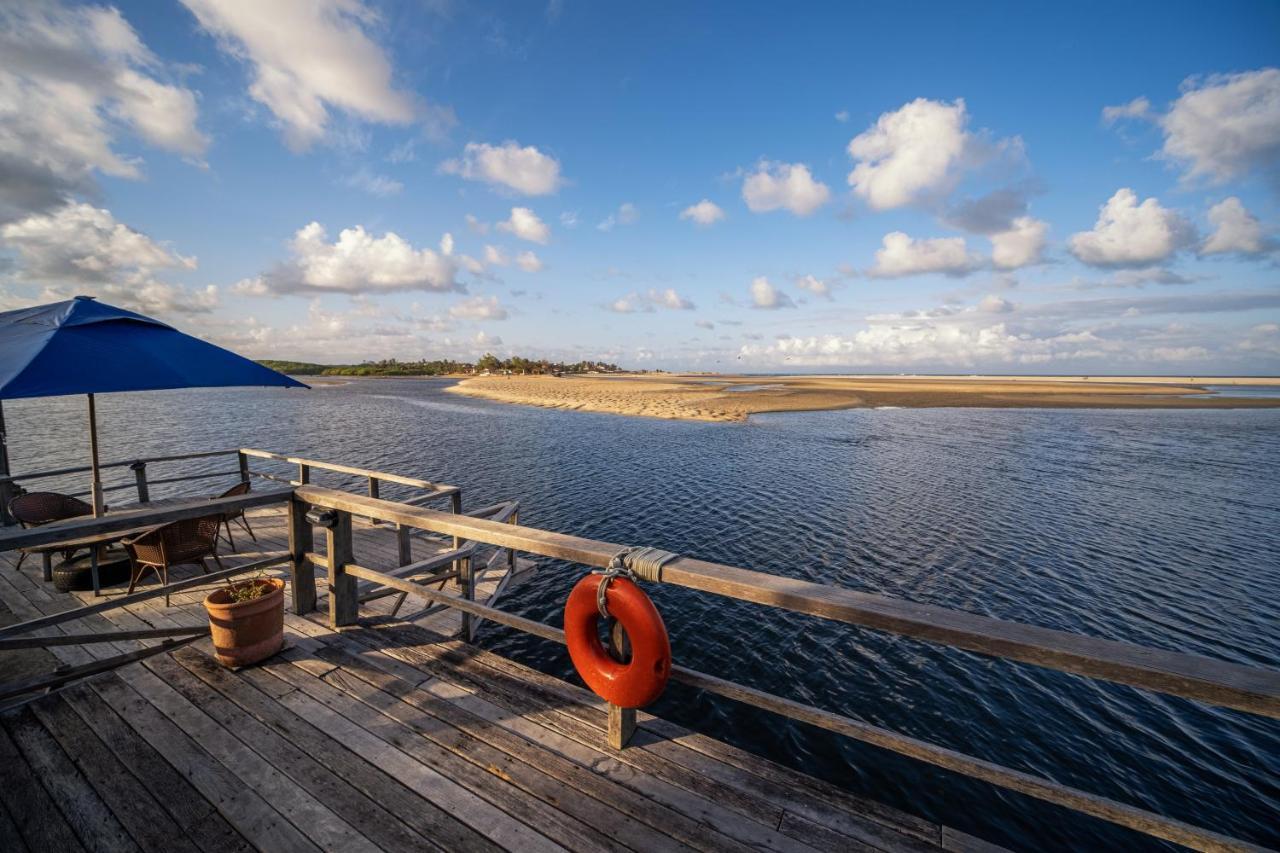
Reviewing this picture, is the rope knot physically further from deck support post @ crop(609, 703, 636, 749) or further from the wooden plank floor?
the wooden plank floor

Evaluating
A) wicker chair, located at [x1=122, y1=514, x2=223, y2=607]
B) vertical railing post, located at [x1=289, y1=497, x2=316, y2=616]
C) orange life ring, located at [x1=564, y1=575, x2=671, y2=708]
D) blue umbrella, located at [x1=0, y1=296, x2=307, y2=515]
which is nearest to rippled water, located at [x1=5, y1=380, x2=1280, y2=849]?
vertical railing post, located at [x1=289, y1=497, x2=316, y2=616]

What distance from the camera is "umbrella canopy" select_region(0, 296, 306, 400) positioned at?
131 inches

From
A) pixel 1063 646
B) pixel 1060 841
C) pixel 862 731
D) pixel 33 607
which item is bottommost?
pixel 1060 841

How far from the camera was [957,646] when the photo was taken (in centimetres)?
205

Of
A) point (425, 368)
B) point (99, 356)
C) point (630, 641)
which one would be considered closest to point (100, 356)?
point (99, 356)

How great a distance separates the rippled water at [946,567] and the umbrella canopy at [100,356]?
5.47m

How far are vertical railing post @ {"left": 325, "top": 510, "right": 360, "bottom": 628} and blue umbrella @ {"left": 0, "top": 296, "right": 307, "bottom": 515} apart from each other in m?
1.44

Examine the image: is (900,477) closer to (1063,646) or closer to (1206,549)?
(1206,549)

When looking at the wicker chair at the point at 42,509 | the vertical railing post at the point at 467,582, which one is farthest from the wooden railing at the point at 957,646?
the wicker chair at the point at 42,509

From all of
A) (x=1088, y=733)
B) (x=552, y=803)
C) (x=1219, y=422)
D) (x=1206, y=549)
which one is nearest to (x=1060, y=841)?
(x=1088, y=733)

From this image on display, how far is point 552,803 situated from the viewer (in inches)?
111

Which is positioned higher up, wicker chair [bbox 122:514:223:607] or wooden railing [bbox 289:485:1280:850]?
wooden railing [bbox 289:485:1280:850]

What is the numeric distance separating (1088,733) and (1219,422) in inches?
2052

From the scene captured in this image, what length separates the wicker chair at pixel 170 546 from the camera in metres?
5.57
